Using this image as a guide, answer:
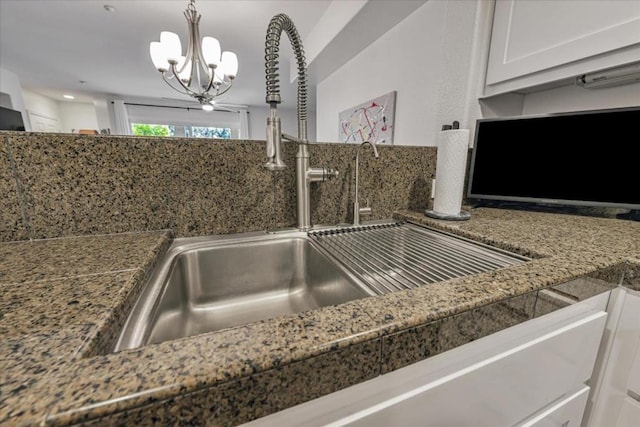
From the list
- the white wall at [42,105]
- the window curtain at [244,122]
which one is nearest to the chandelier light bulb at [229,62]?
the window curtain at [244,122]

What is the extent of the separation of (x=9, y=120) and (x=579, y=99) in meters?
5.35

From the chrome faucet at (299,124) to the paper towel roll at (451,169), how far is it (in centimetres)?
38

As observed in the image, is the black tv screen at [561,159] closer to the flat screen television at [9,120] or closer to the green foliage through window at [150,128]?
the flat screen television at [9,120]

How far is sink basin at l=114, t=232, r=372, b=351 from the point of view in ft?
1.93

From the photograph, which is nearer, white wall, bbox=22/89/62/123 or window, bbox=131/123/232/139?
white wall, bbox=22/89/62/123

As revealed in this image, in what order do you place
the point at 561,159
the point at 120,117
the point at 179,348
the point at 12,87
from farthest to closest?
the point at 120,117 → the point at 12,87 → the point at 561,159 → the point at 179,348

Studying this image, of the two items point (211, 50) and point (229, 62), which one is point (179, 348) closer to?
point (211, 50)

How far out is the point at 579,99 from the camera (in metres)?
1.04

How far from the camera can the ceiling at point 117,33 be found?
2.07 meters

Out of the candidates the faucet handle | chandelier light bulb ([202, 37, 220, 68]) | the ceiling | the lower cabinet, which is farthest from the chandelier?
the lower cabinet

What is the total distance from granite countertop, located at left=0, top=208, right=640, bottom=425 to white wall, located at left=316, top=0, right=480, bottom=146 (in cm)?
101

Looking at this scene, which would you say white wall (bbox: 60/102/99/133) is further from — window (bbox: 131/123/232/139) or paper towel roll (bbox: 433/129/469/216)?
paper towel roll (bbox: 433/129/469/216)

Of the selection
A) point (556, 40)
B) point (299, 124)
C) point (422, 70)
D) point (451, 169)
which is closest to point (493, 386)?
point (451, 169)

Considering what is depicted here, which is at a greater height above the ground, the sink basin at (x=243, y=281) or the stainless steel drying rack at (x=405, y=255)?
the stainless steel drying rack at (x=405, y=255)
